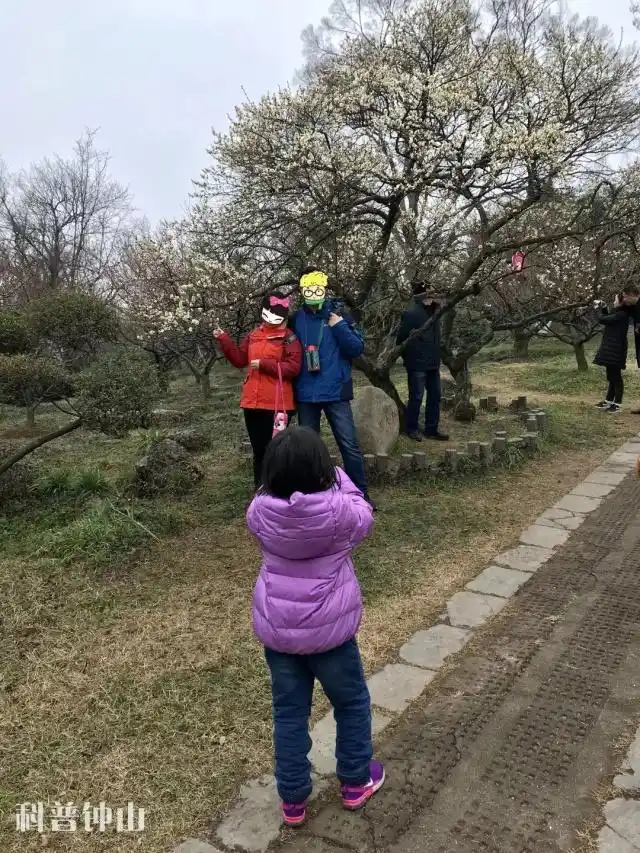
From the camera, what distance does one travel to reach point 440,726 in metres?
2.38

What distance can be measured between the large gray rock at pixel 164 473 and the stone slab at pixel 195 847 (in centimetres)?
344

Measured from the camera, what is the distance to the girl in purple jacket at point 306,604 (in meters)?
1.85

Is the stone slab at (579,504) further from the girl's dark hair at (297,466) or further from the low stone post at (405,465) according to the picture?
the girl's dark hair at (297,466)

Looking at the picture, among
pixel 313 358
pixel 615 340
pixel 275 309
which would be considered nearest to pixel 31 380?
pixel 275 309

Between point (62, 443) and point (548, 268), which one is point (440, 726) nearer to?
point (62, 443)

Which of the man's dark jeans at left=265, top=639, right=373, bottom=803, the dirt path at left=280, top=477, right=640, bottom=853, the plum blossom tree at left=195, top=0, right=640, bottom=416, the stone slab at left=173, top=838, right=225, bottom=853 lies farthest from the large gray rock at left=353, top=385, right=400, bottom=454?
the stone slab at left=173, top=838, right=225, bottom=853

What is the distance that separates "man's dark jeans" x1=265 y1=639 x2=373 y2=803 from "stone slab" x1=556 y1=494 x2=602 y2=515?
331 centimetres

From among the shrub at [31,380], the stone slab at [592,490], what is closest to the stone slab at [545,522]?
the stone slab at [592,490]

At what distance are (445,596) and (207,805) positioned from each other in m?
1.79

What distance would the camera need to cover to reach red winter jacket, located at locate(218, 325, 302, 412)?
4.21m

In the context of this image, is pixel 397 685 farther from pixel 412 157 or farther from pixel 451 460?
pixel 412 157

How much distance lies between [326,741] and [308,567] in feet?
2.88

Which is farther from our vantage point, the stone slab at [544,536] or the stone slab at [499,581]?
the stone slab at [544,536]

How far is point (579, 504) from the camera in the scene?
4.88 meters
